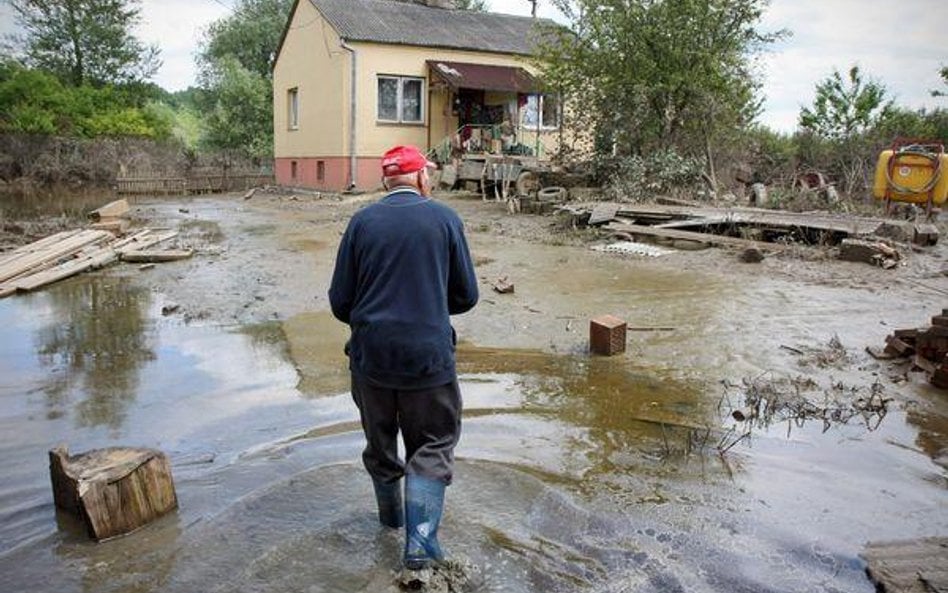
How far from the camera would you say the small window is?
90.5 feet

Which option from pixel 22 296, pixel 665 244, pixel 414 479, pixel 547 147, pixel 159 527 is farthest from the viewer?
pixel 547 147

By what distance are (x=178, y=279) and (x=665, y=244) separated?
7716 millimetres

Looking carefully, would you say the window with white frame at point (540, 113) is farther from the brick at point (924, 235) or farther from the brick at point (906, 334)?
the brick at point (906, 334)

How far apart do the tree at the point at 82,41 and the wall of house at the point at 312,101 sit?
35.5ft

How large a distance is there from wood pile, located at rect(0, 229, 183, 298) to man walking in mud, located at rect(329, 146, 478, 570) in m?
7.66

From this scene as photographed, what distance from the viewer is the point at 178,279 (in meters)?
9.70

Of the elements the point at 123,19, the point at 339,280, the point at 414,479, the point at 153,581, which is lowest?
the point at 153,581

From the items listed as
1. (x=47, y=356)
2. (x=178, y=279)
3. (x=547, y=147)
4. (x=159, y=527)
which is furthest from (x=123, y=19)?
(x=159, y=527)

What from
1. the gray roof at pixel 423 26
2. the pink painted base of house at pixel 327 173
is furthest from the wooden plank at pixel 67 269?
the gray roof at pixel 423 26

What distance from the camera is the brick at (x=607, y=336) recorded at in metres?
6.39

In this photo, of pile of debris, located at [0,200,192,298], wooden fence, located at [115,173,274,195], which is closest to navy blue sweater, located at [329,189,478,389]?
pile of debris, located at [0,200,192,298]

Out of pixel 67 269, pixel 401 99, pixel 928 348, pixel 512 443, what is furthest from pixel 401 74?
pixel 512 443

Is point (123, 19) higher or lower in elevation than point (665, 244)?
higher

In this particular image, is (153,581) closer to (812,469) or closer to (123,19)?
(812,469)
